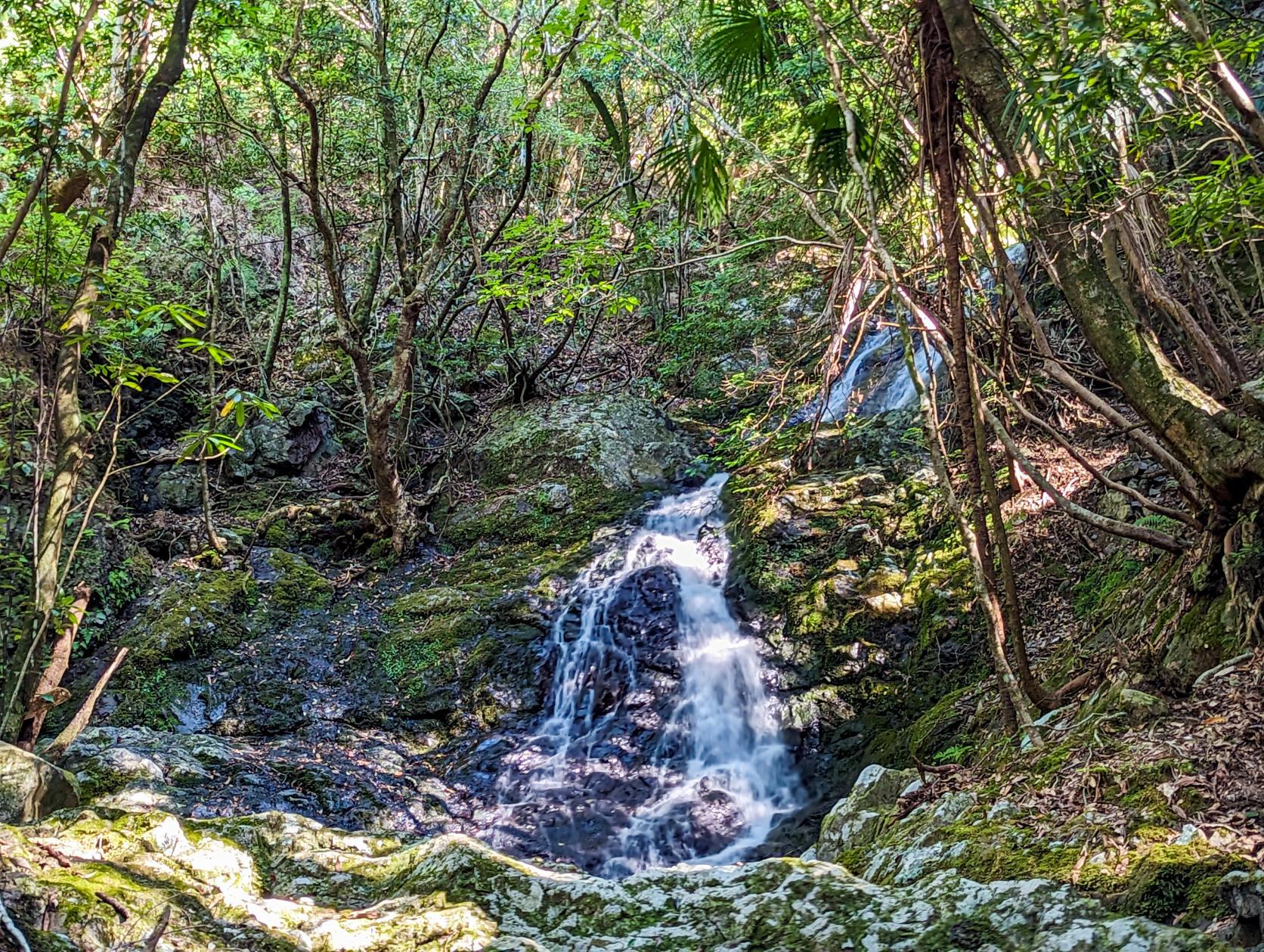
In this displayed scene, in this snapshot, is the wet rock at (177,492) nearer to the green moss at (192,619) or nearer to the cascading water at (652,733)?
the green moss at (192,619)

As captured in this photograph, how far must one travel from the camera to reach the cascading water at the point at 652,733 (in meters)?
5.96

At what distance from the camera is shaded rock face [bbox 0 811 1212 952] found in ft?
6.15

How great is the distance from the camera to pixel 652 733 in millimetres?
7094

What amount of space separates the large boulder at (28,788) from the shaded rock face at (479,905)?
415 millimetres

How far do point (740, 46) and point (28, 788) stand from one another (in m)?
4.97

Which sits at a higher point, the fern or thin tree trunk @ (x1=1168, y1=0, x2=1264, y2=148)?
thin tree trunk @ (x1=1168, y1=0, x2=1264, y2=148)

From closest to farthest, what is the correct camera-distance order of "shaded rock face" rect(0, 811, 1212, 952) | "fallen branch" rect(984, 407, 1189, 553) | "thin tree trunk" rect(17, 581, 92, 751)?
"shaded rock face" rect(0, 811, 1212, 952)
"fallen branch" rect(984, 407, 1189, 553)
"thin tree trunk" rect(17, 581, 92, 751)

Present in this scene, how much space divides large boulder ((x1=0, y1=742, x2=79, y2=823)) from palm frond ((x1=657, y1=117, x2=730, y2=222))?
160 inches

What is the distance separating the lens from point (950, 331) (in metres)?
3.47

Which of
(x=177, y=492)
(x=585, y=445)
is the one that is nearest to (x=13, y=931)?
(x=585, y=445)

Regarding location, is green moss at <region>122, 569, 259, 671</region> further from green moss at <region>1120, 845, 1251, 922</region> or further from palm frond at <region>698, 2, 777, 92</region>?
green moss at <region>1120, 845, 1251, 922</region>

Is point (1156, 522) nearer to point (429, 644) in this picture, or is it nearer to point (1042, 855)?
point (1042, 855)

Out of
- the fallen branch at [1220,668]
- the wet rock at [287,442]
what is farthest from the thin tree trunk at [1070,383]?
the wet rock at [287,442]

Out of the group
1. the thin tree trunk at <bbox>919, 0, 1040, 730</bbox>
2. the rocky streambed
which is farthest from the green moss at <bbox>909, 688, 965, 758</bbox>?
the thin tree trunk at <bbox>919, 0, 1040, 730</bbox>
